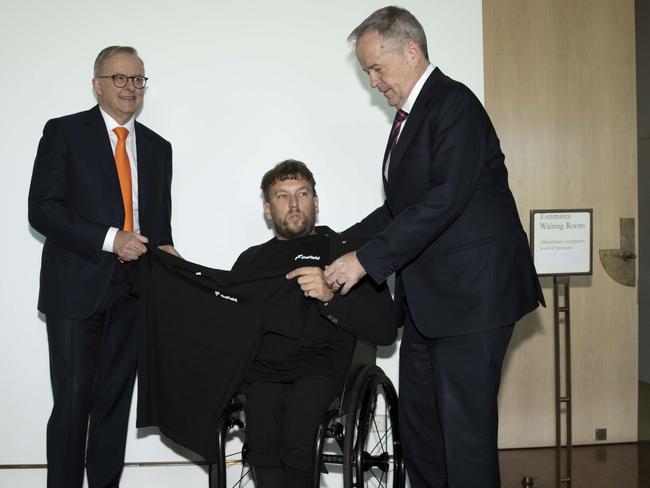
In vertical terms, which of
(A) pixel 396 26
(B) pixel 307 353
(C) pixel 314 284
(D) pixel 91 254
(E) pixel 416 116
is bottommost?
(B) pixel 307 353

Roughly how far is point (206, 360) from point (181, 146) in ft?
4.33

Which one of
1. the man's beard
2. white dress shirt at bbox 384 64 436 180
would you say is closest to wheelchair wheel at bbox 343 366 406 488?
the man's beard

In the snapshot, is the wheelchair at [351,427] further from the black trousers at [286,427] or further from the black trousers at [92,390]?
the black trousers at [92,390]

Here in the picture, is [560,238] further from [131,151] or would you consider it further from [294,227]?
[131,151]

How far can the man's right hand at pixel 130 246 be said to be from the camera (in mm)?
2318

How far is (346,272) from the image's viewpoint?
6.61ft

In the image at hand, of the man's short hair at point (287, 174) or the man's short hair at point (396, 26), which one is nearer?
the man's short hair at point (396, 26)

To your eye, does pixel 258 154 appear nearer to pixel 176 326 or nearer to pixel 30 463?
pixel 176 326

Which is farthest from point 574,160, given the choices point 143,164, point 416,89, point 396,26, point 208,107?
point 143,164

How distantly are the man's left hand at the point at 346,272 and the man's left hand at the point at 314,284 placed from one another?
0.25ft

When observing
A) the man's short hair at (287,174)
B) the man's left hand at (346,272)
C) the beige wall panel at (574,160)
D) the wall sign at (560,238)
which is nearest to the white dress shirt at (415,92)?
the man's left hand at (346,272)

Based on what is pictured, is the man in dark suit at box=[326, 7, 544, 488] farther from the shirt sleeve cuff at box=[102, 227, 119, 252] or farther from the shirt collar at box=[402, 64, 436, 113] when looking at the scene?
the shirt sleeve cuff at box=[102, 227, 119, 252]

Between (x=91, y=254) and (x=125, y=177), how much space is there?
1.19ft

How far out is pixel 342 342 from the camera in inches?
92.1
